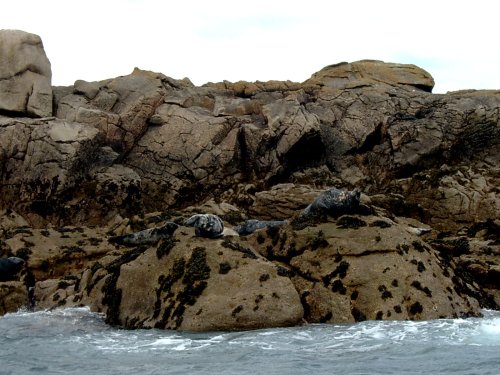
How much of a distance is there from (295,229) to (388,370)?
38.4 feet

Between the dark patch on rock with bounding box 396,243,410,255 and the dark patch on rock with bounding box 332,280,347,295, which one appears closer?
the dark patch on rock with bounding box 332,280,347,295

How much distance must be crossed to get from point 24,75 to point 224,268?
30826 millimetres

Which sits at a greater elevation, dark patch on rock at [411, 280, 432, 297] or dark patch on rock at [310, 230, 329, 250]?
dark patch on rock at [310, 230, 329, 250]

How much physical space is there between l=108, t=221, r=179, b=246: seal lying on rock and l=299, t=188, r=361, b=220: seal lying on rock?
20.0 ft

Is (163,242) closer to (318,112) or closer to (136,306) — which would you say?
(136,306)

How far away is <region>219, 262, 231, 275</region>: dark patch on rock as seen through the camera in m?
23.0

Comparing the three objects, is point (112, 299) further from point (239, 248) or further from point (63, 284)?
point (239, 248)

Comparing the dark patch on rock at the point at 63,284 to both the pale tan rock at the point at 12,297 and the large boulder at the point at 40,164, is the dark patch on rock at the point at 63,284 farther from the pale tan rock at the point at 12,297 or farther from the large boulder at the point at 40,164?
the large boulder at the point at 40,164

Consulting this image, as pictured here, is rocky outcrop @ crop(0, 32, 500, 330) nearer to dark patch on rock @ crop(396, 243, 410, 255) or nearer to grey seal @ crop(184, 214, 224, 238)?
dark patch on rock @ crop(396, 243, 410, 255)

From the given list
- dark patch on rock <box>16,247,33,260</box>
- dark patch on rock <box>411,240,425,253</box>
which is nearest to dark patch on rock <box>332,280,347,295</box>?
dark patch on rock <box>411,240,425,253</box>

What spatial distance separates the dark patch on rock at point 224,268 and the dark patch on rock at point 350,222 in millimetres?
5459

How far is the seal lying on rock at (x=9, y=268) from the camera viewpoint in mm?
28934

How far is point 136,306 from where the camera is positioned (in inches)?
919

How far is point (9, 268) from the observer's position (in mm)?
29047
